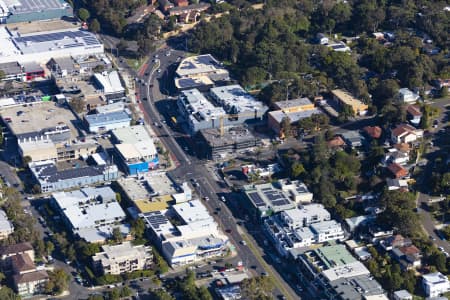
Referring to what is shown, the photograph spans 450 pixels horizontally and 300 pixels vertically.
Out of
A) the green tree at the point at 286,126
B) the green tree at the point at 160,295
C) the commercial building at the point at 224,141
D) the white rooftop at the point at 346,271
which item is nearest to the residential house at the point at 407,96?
the green tree at the point at 286,126

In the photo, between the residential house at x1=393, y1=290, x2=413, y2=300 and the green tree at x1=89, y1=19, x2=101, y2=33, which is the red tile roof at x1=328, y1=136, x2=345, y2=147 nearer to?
the residential house at x1=393, y1=290, x2=413, y2=300

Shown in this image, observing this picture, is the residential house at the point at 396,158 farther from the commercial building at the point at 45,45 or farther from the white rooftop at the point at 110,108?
the commercial building at the point at 45,45

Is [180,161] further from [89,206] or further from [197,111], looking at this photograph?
[89,206]

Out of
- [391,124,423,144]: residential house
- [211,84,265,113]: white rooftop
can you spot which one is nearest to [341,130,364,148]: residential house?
[391,124,423,144]: residential house

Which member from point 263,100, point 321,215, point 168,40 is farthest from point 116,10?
point 321,215

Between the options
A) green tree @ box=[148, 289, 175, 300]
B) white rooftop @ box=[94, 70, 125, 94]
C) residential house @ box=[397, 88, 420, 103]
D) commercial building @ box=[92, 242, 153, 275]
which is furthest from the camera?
white rooftop @ box=[94, 70, 125, 94]

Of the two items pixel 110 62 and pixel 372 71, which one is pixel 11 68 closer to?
pixel 110 62
